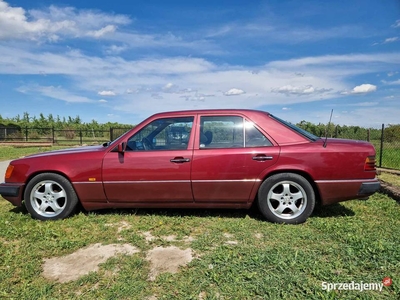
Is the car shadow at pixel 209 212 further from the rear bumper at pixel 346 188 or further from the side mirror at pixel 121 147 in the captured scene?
the side mirror at pixel 121 147

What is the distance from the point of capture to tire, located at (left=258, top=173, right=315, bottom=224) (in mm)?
3695

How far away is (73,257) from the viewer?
2.95m

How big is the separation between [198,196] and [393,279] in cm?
230

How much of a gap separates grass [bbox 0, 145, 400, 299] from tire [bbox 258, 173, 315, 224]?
16cm

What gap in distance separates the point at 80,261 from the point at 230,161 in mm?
2131

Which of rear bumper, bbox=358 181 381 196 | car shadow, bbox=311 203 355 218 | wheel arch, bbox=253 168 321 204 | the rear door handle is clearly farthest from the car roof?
car shadow, bbox=311 203 355 218

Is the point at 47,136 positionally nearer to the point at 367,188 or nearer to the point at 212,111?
the point at 212,111

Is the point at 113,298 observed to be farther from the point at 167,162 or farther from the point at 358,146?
the point at 358,146

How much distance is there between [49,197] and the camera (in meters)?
4.03

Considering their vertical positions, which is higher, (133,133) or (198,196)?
(133,133)

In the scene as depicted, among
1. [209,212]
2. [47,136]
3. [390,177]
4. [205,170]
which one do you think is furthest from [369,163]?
[47,136]

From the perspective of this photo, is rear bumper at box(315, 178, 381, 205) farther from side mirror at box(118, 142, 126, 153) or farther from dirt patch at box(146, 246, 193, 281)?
side mirror at box(118, 142, 126, 153)

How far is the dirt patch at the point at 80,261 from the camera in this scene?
8.57ft

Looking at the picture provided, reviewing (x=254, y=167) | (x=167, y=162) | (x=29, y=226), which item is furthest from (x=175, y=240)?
(x=29, y=226)
